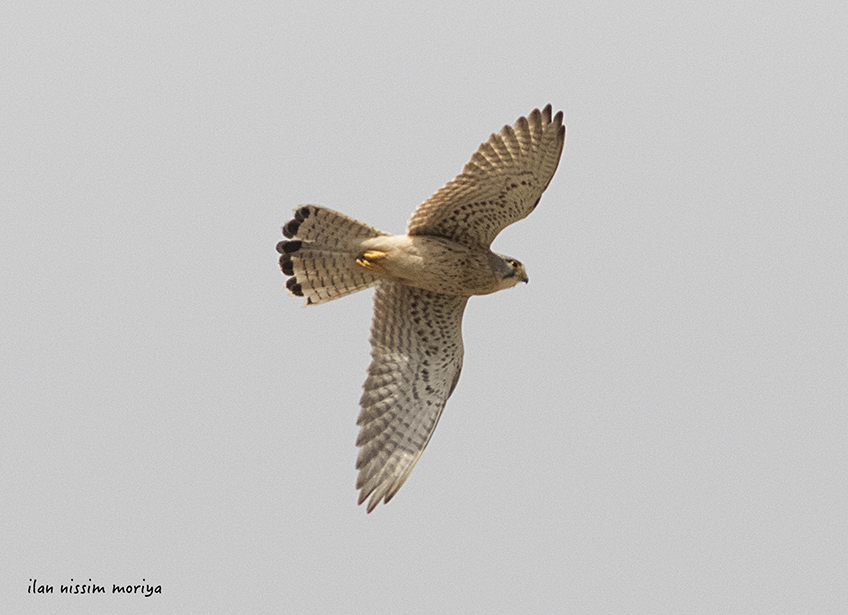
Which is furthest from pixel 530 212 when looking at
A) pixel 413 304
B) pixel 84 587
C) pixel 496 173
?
pixel 84 587

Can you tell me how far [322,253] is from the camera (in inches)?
380

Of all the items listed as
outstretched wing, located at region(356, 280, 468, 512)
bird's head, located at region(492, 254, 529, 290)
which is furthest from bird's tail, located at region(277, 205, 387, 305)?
bird's head, located at region(492, 254, 529, 290)

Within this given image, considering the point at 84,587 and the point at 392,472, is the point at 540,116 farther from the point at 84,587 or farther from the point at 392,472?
the point at 84,587

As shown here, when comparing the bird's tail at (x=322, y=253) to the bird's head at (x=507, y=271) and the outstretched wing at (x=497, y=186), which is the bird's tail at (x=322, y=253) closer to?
the outstretched wing at (x=497, y=186)

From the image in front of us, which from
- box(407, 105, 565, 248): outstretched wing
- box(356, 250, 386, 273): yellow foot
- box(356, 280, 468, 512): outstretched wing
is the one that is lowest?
box(356, 280, 468, 512): outstretched wing

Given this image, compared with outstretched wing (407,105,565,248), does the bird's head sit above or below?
below

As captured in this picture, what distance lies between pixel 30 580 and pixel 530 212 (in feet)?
17.7

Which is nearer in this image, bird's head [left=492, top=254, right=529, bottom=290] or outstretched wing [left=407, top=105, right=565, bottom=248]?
outstretched wing [left=407, top=105, right=565, bottom=248]

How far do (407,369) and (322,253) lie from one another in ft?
4.74

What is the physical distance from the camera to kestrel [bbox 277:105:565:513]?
9.12m

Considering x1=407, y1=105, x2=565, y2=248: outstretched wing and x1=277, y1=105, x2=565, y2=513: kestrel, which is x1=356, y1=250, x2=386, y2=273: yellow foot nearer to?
x1=277, y1=105, x2=565, y2=513: kestrel

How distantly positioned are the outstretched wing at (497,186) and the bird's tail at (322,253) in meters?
0.55

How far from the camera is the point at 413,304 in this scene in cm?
1018

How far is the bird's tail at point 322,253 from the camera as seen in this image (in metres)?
9.52
